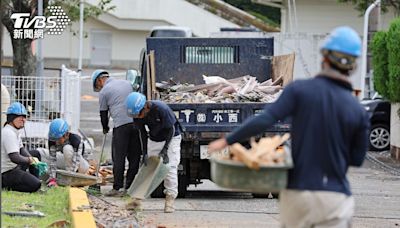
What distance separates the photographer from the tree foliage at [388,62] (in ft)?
70.2

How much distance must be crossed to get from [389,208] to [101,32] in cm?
3696

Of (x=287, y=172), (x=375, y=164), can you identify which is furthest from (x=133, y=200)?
(x=375, y=164)

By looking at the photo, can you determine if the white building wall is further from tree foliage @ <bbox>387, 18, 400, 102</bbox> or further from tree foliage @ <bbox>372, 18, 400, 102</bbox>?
tree foliage @ <bbox>387, 18, 400, 102</bbox>

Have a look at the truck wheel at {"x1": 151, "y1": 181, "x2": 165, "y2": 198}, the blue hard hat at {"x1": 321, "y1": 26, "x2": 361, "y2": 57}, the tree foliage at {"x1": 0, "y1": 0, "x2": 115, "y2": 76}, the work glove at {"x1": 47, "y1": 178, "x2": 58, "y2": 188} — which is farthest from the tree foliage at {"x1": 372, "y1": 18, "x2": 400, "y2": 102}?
the blue hard hat at {"x1": 321, "y1": 26, "x2": 361, "y2": 57}

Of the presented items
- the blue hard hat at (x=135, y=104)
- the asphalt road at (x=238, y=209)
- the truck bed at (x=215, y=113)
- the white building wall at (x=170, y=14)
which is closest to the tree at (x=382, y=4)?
the asphalt road at (x=238, y=209)

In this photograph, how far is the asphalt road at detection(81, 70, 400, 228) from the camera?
11875 mm

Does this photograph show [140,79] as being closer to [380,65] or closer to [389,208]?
[389,208]

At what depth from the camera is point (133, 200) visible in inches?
499

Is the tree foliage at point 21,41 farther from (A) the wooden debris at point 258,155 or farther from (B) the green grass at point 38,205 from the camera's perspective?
(A) the wooden debris at point 258,155

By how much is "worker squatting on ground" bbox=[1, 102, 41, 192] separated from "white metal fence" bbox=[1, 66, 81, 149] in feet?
16.3

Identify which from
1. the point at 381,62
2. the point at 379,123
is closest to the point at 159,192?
the point at 381,62

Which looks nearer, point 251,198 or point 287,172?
point 287,172

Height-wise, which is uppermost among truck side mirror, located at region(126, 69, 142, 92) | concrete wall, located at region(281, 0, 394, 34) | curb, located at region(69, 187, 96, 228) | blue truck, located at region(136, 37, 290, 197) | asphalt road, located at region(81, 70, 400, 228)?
concrete wall, located at region(281, 0, 394, 34)

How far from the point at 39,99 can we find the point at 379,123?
8.97 metres
